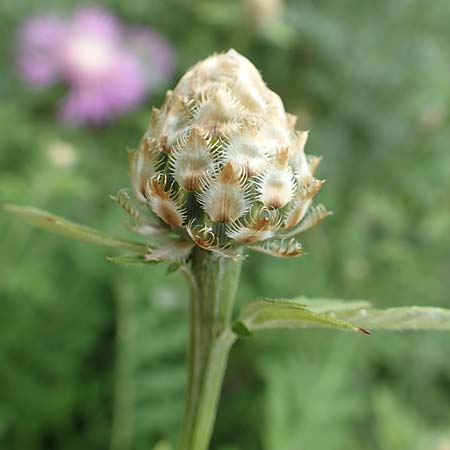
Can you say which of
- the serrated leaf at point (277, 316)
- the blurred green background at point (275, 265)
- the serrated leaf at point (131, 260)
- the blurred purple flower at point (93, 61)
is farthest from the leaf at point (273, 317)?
the blurred purple flower at point (93, 61)

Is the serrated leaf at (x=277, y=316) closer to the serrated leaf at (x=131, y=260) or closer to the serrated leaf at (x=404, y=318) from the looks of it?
the serrated leaf at (x=404, y=318)

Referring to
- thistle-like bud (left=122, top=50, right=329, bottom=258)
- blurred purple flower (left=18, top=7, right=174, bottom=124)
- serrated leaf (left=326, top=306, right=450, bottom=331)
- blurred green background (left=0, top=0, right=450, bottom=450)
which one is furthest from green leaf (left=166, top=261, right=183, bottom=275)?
blurred purple flower (left=18, top=7, right=174, bottom=124)

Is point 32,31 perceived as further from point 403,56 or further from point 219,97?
point 219,97

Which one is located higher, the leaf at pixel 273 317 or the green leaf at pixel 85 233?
the green leaf at pixel 85 233

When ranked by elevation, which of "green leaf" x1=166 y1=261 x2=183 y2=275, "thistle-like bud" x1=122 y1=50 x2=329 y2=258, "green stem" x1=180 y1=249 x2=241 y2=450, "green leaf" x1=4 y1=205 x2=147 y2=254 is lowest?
"green stem" x1=180 y1=249 x2=241 y2=450

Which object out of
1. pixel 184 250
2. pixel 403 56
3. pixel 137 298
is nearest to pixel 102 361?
pixel 137 298

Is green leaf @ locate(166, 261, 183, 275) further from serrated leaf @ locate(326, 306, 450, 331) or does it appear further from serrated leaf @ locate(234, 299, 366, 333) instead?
serrated leaf @ locate(326, 306, 450, 331)

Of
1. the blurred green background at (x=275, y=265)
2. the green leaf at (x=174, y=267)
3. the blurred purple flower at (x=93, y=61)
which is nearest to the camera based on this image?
the green leaf at (x=174, y=267)
